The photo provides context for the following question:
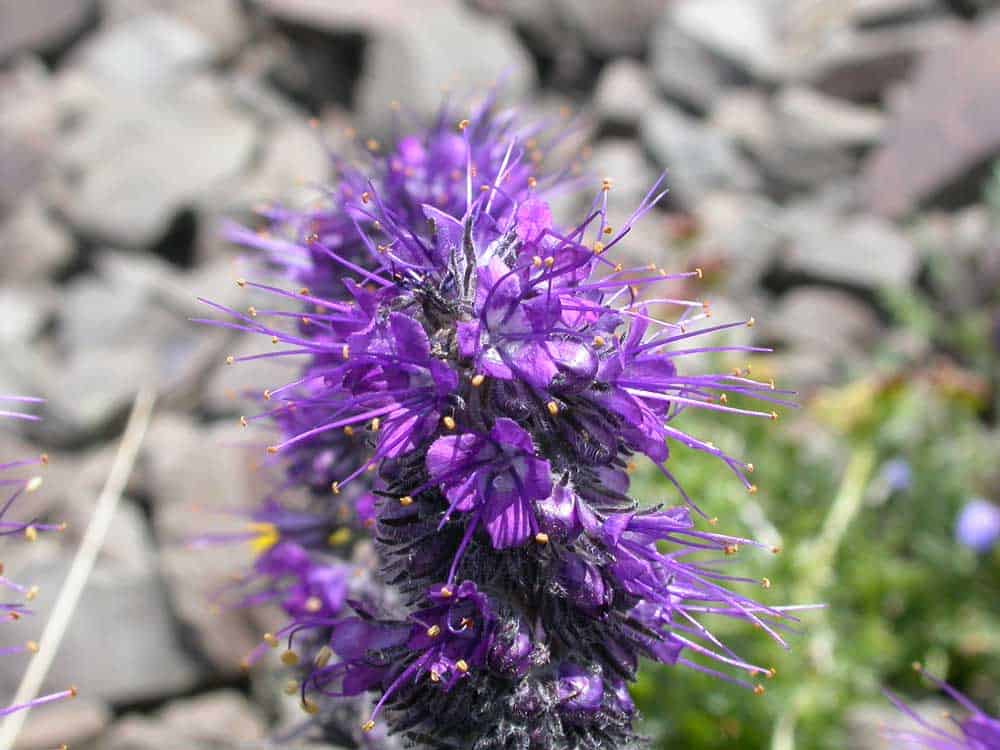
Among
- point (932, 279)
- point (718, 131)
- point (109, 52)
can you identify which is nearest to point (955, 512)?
point (932, 279)

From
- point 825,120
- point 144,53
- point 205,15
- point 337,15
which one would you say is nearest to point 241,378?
point 337,15

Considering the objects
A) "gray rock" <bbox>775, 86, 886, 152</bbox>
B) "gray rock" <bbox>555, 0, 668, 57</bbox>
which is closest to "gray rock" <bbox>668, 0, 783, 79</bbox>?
"gray rock" <bbox>555, 0, 668, 57</bbox>

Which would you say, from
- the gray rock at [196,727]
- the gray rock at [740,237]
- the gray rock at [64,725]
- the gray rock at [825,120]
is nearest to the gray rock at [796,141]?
the gray rock at [825,120]

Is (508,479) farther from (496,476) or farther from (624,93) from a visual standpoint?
(624,93)

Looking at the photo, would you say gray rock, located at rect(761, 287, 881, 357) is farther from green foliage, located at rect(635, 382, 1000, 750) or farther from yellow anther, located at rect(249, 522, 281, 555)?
yellow anther, located at rect(249, 522, 281, 555)

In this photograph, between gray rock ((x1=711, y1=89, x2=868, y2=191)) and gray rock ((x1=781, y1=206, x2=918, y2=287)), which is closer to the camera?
gray rock ((x1=781, y1=206, x2=918, y2=287))

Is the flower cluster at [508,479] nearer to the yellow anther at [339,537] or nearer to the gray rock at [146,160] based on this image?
the yellow anther at [339,537]
